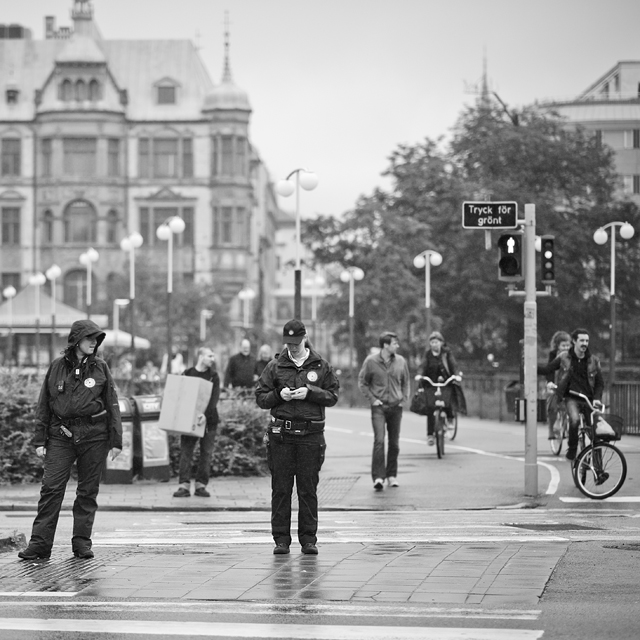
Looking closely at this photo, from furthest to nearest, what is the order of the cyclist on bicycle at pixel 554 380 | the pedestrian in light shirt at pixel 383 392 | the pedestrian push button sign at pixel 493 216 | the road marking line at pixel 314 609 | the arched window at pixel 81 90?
the arched window at pixel 81 90 → the cyclist on bicycle at pixel 554 380 → the pedestrian in light shirt at pixel 383 392 → the pedestrian push button sign at pixel 493 216 → the road marking line at pixel 314 609

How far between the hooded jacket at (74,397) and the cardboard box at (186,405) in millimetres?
5900

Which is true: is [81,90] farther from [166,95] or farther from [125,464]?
[125,464]

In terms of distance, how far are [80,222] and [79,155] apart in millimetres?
4071

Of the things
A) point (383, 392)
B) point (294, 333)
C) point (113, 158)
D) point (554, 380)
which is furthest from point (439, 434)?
point (113, 158)

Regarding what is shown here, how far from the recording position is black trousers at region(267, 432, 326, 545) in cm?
1081

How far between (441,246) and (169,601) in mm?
53210

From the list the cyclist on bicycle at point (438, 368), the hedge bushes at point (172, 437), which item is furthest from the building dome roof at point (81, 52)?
the hedge bushes at point (172, 437)

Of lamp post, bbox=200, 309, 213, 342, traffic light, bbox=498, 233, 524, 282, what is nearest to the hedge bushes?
traffic light, bbox=498, 233, 524, 282

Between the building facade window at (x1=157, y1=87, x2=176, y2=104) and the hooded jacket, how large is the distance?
77.6 m

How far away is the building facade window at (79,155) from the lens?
85.1 m

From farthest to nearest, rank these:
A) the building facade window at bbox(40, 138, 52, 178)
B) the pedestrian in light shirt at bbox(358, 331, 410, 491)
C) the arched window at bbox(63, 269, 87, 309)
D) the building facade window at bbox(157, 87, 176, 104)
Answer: the building facade window at bbox(157, 87, 176, 104), the building facade window at bbox(40, 138, 52, 178), the arched window at bbox(63, 269, 87, 309), the pedestrian in light shirt at bbox(358, 331, 410, 491)

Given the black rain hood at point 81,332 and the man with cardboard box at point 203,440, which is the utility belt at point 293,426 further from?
the man with cardboard box at point 203,440

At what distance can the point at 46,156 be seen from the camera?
85500 millimetres

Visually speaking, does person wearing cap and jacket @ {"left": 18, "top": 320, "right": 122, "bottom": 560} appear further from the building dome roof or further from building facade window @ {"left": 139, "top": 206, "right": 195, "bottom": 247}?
the building dome roof
